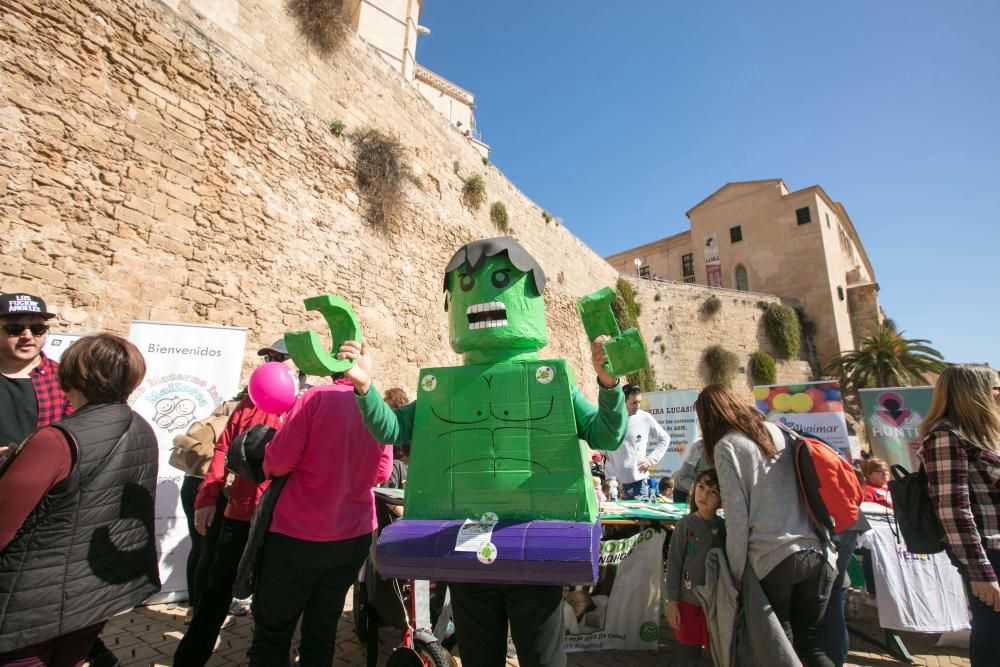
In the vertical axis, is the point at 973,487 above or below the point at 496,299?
below

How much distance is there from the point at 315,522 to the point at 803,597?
2.31 meters

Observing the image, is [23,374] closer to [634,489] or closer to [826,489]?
[826,489]

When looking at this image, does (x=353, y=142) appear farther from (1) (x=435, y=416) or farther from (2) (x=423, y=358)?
(1) (x=435, y=416)

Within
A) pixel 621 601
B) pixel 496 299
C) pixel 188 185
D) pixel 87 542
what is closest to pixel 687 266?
pixel 188 185

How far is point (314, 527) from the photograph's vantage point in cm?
221

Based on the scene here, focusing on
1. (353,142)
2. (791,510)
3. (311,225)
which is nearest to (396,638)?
(791,510)

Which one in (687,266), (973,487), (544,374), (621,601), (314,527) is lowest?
(621,601)

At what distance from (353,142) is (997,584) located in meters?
10.4

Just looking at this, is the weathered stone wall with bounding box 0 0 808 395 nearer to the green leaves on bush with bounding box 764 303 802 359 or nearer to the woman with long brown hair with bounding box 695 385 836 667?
the woman with long brown hair with bounding box 695 385 836 667

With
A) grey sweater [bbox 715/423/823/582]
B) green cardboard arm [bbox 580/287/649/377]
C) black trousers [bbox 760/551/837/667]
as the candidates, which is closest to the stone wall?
green cardboard arm [bbox 580/287/649/377]

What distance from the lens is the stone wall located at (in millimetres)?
5129

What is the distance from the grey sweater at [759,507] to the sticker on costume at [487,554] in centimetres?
129

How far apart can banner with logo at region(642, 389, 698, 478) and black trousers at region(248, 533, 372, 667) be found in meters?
6.82

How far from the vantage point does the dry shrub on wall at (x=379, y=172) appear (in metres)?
9.64
